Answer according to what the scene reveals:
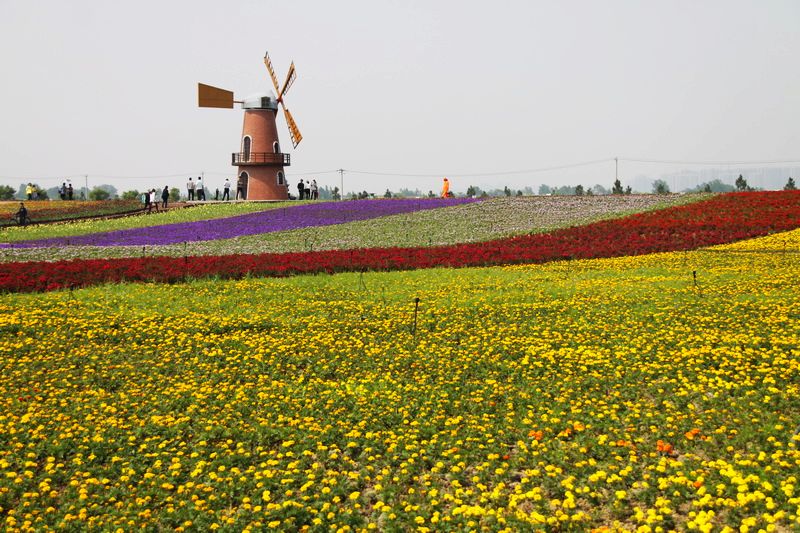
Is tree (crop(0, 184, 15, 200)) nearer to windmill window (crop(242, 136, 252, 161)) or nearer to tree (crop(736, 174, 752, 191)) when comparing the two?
windmill window (crop(242, 136, 252, 161))

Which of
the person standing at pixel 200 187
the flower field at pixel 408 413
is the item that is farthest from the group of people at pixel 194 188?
the flower field at pixel 408 413

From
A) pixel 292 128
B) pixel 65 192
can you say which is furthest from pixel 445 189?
pixel 65 192

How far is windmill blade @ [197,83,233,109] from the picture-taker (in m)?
61.3

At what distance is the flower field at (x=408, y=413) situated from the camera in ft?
26.6

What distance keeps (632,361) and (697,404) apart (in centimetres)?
210

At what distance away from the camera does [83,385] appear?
12820 millimetres

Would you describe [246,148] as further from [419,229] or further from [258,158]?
[419,229]

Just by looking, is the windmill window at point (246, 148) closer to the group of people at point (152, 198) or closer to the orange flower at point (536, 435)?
the group of people at point (152, 198)

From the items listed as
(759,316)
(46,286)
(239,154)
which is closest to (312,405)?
(759,316)

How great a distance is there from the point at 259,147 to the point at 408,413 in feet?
182

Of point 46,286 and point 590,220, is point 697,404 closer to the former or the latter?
point 46,286

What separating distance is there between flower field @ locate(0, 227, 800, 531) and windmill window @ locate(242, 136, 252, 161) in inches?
1776

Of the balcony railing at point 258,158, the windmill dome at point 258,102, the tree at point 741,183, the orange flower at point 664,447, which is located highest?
the windmill dome at point 258,102

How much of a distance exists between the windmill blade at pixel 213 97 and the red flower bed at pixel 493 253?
3737 cm
